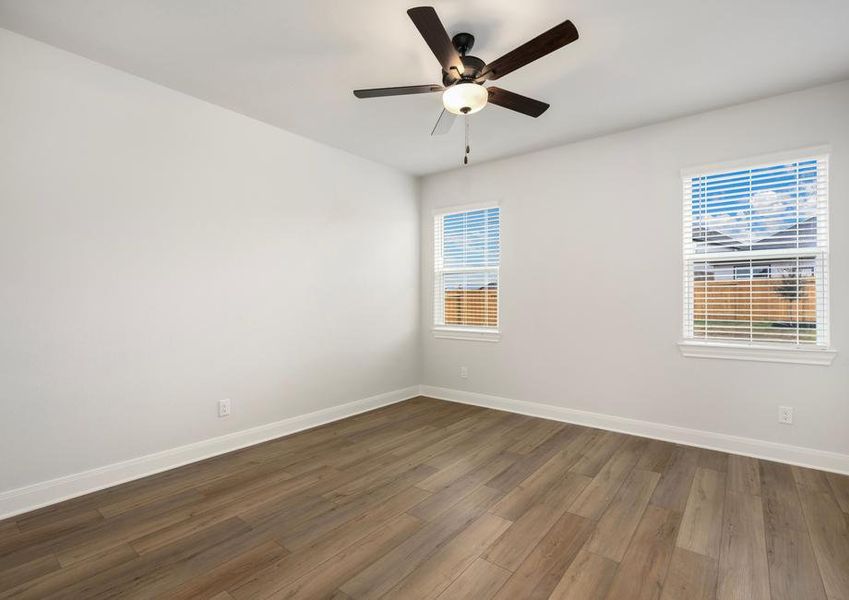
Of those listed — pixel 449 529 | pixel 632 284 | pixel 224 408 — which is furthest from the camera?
pixel 632 284

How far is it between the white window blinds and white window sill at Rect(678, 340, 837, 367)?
7 centimetres

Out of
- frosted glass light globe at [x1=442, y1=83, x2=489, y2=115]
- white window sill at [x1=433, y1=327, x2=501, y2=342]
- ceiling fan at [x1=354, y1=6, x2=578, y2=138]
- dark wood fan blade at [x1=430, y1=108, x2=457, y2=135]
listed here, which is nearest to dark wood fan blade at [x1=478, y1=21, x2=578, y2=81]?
ceiling fan at [x1=354, y1=6, x2=578, y2=138]

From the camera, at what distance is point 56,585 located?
1.77 m

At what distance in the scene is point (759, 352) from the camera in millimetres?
3143

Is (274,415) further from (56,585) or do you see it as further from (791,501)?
(791,501)

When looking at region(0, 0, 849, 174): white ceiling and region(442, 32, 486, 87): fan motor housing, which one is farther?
region(442, 32, 486, 87): fan motor housing

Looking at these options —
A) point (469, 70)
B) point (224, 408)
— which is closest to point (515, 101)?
point (469, 70)

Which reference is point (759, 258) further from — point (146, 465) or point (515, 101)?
point (146, 465)

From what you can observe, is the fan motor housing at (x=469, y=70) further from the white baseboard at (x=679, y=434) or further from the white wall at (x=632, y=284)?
the white baseboard at (x=679, y=434)

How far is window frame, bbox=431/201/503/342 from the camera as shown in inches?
180

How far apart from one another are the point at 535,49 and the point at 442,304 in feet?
11.0

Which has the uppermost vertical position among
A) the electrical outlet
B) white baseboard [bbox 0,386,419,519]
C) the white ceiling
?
the white ceiling

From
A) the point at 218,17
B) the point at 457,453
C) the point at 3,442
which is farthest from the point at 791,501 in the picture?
the point at 3,442

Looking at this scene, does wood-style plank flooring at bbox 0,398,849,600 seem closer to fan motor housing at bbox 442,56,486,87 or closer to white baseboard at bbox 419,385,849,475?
white baseboard at bbox 419,385,849,475
